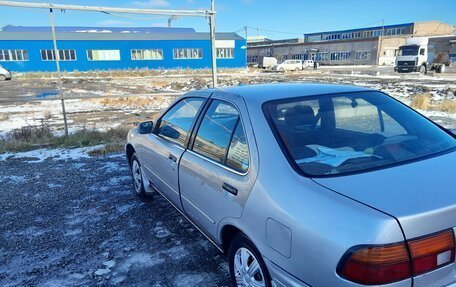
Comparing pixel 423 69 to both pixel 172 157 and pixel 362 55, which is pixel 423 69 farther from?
pixel 172 157

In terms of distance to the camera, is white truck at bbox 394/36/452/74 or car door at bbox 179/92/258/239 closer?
car door at bbox 179/92/258/239

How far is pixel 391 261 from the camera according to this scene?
1587 millimetres

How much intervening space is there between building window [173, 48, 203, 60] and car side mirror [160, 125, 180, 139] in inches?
2030

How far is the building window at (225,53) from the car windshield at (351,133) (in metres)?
53.9

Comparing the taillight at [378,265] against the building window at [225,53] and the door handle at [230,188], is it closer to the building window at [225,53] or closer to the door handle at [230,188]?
the door handle at [230,188]

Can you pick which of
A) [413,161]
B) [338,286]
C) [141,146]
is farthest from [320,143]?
[141,146]

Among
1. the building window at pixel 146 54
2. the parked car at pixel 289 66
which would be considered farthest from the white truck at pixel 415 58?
the building window at pixel 146 54

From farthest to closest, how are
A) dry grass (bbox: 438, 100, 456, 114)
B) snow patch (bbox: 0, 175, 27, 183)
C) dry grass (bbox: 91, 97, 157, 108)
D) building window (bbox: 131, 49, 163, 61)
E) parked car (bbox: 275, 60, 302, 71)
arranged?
1. building window (bbox: 131, 49, 163, 61)
2. parked car (bbox: 275, 60, 302, 71)
3. dry grass (bbox: 91, 97, 157, 108)
4. dry grass (bbox: 438, 100, 456, 114)
5. snow patch (bbox: 0, 175, 27, 183)

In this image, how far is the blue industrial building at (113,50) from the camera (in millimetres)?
45750

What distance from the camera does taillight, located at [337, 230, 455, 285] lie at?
158 centimetres

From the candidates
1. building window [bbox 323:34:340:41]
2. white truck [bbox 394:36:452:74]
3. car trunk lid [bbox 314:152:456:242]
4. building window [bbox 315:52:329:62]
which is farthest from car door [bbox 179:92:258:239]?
building window [bbox 323:34:340:41]

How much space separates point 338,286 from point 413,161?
0.99m

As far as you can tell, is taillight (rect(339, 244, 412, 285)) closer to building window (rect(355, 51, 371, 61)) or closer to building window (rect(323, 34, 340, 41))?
building window (rect(355, 51, 371, 61))

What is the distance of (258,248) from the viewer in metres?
2.15
